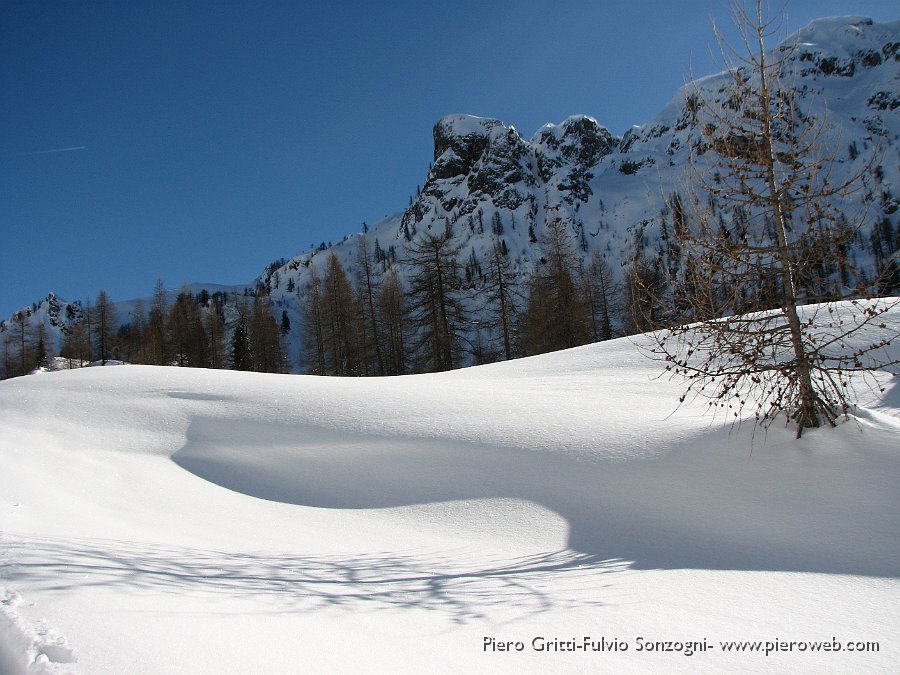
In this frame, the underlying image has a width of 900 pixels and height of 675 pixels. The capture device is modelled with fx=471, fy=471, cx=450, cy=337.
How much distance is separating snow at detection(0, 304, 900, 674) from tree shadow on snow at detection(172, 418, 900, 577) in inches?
0.9

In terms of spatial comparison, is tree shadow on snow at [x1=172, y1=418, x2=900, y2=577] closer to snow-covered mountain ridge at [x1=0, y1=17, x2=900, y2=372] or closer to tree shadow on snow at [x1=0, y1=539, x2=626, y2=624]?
tree shadow on snow at [x1=0, y1=539, x2=626, y2=624]

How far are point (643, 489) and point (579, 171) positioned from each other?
567ft

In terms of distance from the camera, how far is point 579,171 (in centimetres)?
16162

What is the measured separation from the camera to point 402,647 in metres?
2.26

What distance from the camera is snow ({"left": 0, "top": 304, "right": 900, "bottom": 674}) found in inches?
88.7

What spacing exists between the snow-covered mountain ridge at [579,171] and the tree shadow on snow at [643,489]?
109 m

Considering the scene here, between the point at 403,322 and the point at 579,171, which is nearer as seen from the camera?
the point at 403,322

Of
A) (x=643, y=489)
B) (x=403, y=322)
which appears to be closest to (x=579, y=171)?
(x=403, y=322)

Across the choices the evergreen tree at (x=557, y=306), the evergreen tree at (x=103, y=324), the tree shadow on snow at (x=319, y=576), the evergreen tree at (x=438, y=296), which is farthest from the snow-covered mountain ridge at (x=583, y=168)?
the tree shadow on snow at (x=319, y=576)

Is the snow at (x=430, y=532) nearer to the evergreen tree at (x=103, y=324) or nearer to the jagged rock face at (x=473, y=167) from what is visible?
the evergreen tree at (x=103, y=324)

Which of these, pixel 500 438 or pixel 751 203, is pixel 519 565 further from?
pixel 751 203

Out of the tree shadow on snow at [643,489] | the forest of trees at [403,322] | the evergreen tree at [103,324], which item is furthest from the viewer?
the evergreen tree at [103,324]

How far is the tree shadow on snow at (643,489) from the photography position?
3.55 meters

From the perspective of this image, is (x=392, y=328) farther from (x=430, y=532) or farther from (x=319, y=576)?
(x=319, y=576)
